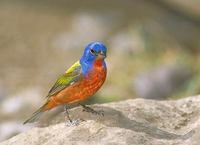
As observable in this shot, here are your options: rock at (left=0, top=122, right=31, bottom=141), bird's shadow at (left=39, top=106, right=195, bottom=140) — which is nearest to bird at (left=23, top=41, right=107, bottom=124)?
bird's shadow at (left=39, top=106, right=195, bottom=140)

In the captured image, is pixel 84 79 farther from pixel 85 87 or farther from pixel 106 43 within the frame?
pixel 106 43

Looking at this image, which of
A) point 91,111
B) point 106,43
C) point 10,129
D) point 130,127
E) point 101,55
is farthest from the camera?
point 106,43

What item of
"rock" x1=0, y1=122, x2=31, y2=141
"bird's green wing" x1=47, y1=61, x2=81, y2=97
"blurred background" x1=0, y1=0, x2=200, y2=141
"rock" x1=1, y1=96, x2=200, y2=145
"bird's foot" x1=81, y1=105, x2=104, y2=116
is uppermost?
"blurred background" x1=0, y1=0, x2=200, y2=141

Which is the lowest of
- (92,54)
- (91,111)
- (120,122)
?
(120,122)

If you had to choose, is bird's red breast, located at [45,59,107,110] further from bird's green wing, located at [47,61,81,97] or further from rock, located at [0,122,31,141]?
rock, located at [0,122,31,141]

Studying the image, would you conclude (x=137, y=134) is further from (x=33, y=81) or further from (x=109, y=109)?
(x=33, y=81)

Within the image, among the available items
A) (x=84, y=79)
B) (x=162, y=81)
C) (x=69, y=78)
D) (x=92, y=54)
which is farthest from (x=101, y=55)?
(x=162, y=81)
